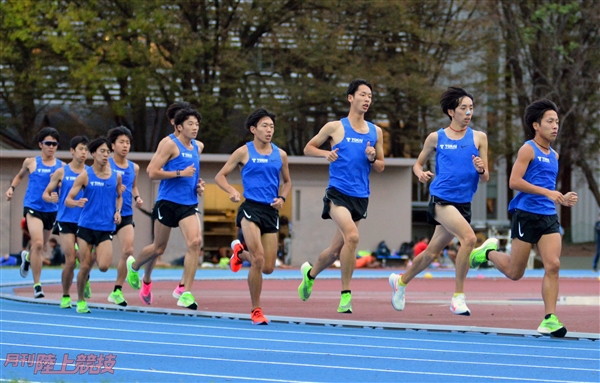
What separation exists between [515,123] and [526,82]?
94.2 inches

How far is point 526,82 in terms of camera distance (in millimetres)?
37812

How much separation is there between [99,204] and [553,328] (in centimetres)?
568

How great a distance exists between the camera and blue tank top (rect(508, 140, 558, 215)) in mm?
9125

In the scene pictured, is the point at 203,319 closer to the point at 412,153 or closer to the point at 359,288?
the point at 359,288

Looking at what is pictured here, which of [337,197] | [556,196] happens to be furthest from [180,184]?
[556,196]

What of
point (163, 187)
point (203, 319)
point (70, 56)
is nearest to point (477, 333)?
point (203, 319)

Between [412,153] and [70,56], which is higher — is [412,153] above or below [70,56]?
below

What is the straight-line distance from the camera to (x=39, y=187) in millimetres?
14438

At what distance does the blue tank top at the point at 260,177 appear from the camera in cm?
1045

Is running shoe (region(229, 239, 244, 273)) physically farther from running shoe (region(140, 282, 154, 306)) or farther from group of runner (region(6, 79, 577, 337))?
running shoe (region(140, 282, 154, 306))

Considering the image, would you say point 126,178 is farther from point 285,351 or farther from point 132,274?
point 285,351

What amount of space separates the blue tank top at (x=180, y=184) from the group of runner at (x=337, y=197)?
0.04 feet

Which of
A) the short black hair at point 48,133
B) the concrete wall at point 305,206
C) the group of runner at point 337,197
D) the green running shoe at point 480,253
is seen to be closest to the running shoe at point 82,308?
the group of runner at point 337,197

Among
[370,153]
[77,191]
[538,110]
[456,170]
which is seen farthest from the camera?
[77,191]
